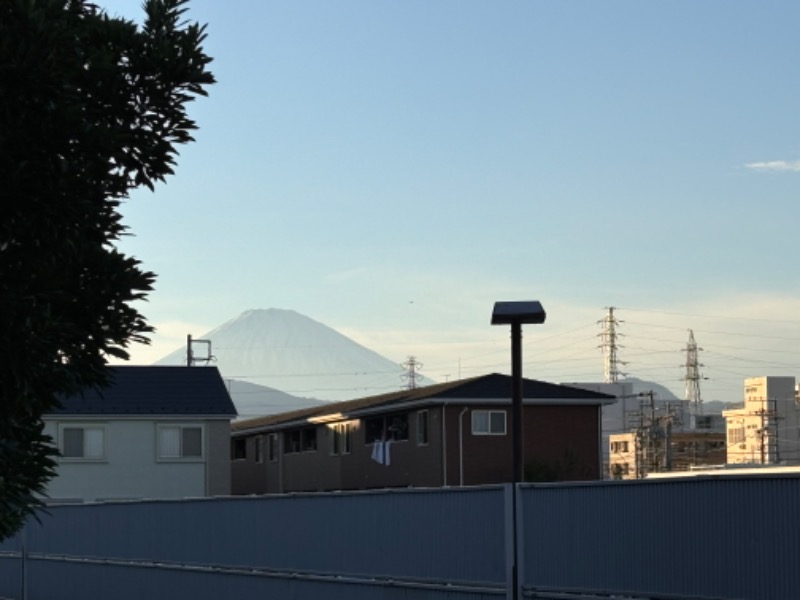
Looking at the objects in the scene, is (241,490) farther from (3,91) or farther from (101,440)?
(3,91)

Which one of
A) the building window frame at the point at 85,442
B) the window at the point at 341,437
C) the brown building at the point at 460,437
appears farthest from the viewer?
the window at the point at 341,437

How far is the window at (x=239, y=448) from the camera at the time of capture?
9354 centimetres

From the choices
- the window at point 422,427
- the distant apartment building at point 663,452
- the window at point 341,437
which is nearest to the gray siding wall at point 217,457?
the window at point 422,427

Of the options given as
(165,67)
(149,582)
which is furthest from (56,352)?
(149,582)

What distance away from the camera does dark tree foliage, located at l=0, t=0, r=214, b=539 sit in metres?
11.2

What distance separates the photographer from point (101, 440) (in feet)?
228

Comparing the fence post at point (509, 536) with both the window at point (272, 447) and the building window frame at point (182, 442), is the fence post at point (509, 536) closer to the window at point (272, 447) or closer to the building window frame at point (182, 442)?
the building window frame at point (182, 442)

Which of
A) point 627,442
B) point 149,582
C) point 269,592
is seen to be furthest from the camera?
point 627,442

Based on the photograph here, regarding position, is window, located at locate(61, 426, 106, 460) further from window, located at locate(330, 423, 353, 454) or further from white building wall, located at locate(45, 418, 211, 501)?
window, located at locate(330, 423, 353, 454)

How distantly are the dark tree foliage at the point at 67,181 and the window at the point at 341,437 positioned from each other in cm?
6576

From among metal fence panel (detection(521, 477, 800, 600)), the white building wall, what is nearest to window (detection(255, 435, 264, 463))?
the white building wall

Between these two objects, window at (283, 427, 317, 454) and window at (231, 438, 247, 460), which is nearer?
window at (283, 427, 317, 454)

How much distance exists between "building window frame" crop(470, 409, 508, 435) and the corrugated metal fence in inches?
1324

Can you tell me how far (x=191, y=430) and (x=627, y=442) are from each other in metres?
130
